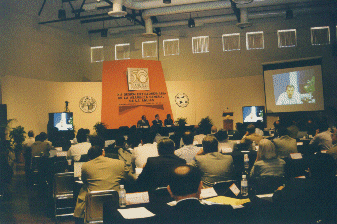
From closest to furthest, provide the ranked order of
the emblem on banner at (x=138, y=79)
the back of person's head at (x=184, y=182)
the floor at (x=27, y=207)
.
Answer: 1. the back of person's head at (x=184, y=182)
2. the floor at (x=27, y=207)
3. the emblem on banner at (x=138, y=79)

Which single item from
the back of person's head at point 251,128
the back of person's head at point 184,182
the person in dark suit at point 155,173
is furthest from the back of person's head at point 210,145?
the back of person's head at point 251,128

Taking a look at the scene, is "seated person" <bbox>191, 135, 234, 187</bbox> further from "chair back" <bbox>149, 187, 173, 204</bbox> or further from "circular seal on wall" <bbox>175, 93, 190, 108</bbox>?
"circular seal on wall" <bbox>175, 93, 190, 108</bbox>

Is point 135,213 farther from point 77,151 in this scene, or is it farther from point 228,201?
point 77,151

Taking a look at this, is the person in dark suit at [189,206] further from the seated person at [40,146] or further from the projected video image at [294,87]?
the projected video image at [294,87]

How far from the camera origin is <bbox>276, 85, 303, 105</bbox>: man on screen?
473 inches

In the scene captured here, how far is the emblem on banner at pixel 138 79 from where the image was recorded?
41.2 ft

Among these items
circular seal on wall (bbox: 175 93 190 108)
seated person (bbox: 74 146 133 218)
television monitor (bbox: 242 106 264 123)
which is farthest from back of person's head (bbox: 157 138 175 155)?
circular seal on wall (bbox: 175 93 190 108)

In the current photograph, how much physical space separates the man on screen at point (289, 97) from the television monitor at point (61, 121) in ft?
27.2

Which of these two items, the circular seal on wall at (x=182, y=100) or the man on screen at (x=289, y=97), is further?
the circular seal on wall at (x=182, y=100)

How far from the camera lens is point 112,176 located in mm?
3355

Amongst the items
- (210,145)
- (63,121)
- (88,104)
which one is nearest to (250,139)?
(210,145)

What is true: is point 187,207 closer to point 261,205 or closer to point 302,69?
point 261,205

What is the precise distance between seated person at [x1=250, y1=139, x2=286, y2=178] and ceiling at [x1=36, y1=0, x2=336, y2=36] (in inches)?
269

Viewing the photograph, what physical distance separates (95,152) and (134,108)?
924 cm
